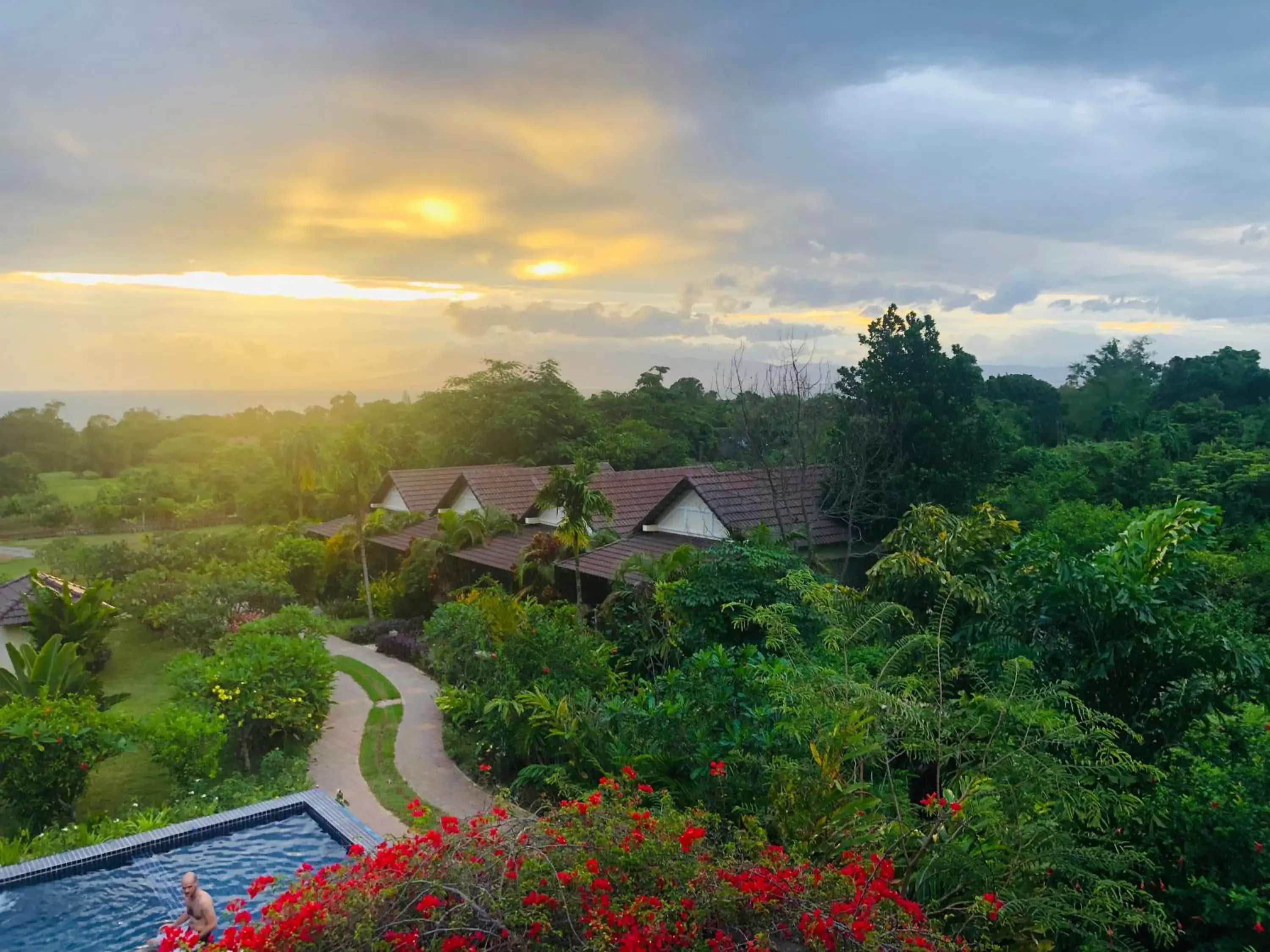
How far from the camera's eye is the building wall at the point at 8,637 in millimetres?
16547

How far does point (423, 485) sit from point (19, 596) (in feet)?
42.7

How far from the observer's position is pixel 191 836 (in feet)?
29.9

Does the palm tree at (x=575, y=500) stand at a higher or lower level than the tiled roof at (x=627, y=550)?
higher

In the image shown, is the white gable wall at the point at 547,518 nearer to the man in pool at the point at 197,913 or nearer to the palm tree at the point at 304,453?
the palm tree at the point at 304,453

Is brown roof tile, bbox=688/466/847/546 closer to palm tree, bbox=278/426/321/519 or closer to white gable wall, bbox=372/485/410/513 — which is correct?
white gable wall, bbox=372/485/410/513

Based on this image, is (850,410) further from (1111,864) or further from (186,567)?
(186,567)

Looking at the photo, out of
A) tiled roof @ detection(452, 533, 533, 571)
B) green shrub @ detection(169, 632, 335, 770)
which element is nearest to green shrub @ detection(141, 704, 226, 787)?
green shrub @ detection(169, 632, 335, 770)

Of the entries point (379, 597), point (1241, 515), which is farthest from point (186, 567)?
point (1241, 515)

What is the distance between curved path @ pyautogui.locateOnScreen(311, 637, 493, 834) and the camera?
456 inches

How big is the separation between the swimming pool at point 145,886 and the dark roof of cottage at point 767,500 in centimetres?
1124

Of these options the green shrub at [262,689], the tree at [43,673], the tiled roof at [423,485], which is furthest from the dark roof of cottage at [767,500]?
the tree at [43,673]

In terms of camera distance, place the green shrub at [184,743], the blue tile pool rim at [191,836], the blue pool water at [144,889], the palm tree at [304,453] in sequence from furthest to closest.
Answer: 1. the palm tree at [304,453]
2. the green shrub at [184,743]
3. the blue tile pool rim at [191,836]
4. the blue pool water at [144,889]

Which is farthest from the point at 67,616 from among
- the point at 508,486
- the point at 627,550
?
the point at 508,486

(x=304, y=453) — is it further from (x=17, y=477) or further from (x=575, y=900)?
(x=17, y=477)
